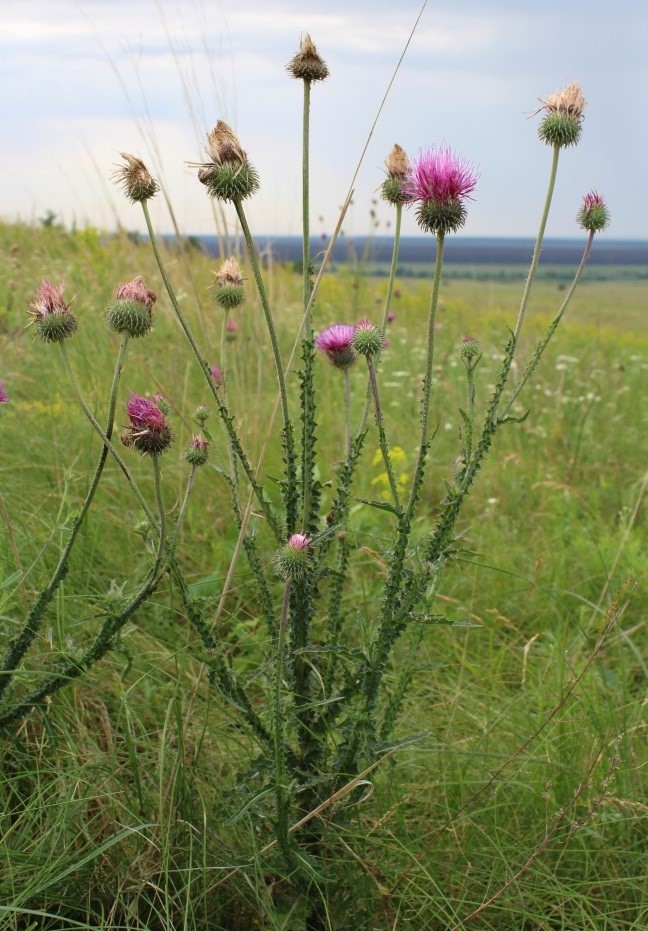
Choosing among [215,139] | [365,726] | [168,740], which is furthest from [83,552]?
[215,139]

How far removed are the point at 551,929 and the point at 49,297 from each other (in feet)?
5.00

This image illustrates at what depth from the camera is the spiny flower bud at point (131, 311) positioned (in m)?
1.54

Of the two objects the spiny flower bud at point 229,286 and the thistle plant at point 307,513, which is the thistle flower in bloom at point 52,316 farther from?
the spiny flower bud at point 229,286

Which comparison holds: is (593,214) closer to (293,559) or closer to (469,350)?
(469,350)

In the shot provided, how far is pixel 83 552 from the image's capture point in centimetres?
256

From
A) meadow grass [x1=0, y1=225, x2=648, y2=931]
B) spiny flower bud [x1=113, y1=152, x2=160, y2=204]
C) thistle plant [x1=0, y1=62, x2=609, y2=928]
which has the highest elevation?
spiny flower bud [x1=113, y1=152, x2=160, y2=204]

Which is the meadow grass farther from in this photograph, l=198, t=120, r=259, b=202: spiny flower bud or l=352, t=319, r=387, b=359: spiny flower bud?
l=198, t=120, r=259, b=202: spiny flower bud

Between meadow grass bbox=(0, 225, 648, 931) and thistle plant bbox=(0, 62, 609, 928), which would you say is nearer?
thistle plant bbox=(0, 62, 609, 928)

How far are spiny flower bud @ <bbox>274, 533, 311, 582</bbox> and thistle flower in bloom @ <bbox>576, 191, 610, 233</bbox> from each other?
2.92 feet

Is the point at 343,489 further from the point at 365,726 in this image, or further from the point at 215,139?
the point at 215,139

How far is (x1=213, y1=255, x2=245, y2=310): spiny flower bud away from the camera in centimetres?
184

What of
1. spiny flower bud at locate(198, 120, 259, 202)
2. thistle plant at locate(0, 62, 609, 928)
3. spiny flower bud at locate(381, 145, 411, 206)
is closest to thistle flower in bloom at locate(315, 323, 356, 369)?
thistle plant at locate(0, 62, 609, 928)

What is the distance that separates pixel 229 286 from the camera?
1853mm

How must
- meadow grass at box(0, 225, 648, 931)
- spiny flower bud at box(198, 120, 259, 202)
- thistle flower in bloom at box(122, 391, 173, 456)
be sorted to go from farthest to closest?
meadow grass at box(0, 225, 648, 931)
thistle flower in bloom at box(122, 391, 173, 456)
spiny flower bud at box(198, 120, 259, 202)
